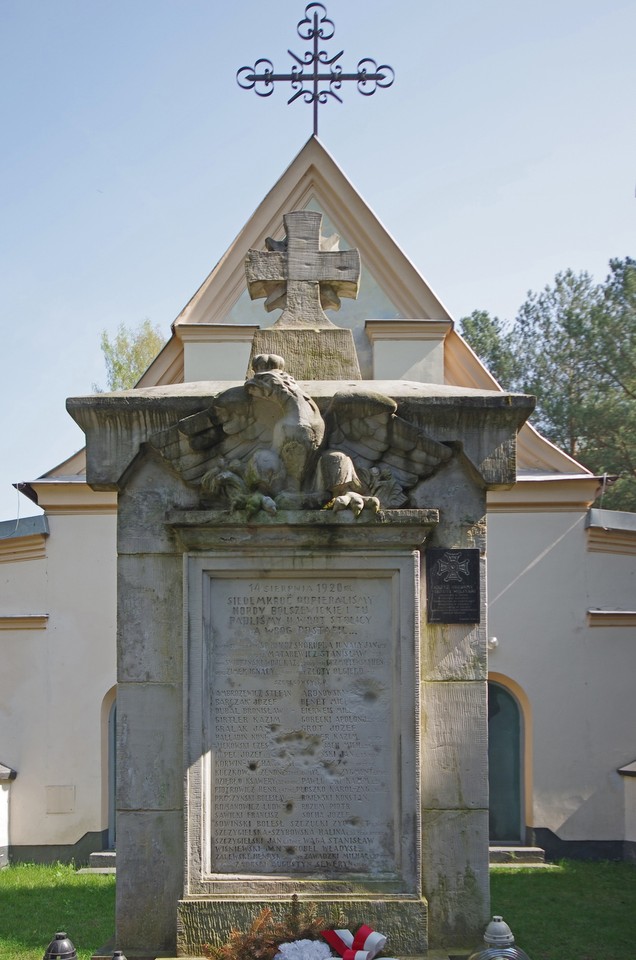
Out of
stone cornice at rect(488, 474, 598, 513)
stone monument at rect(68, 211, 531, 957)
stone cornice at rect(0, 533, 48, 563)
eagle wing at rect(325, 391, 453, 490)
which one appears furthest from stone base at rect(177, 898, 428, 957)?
stone cornice at rect(0, 533, 48, 563)

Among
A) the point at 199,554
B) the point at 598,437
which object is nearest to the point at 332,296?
the point at 199,554

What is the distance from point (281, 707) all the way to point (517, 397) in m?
2.07

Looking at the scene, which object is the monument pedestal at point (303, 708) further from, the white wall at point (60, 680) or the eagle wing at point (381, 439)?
the white wall at point (60, 680)

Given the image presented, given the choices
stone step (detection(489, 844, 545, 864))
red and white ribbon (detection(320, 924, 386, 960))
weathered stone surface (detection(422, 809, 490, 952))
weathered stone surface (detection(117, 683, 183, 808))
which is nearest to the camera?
red and white ribbon (detection(320, 924, 386, 960))

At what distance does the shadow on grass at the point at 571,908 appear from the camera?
8.36m

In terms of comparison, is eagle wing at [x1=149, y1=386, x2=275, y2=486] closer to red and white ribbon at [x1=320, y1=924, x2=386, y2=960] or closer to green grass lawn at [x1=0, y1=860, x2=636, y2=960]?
red and white ribbon at [x1=320, y1=924, x2=386, y2=960]

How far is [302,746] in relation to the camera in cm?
542

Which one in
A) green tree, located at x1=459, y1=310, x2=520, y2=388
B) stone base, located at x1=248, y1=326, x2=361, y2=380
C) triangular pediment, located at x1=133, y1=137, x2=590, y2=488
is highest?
green tree, located at x1=459, y1=310, x2=520, y2=388

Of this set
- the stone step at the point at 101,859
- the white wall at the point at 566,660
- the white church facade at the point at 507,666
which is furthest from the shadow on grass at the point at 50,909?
the white wall at the point at 566,660

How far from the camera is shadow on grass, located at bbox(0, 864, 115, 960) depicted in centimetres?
850

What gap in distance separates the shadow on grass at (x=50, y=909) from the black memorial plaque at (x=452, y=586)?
14.5 feet

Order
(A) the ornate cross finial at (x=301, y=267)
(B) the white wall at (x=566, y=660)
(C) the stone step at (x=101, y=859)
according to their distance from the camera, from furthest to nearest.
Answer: (B) the white wall at (x=566, y=660) < (C) the stone step at (x=101, y=859) < (A) the ornate cross finial at (x=301, y=267)

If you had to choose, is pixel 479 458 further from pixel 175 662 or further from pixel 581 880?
pixel 581 880

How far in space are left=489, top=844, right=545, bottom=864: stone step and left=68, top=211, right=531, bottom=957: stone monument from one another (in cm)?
751
